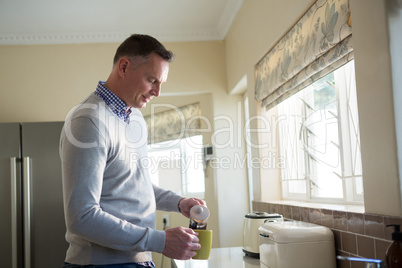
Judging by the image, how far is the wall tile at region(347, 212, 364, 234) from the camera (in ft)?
4.78

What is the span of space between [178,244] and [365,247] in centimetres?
64

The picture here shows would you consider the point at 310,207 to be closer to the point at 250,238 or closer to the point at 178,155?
the point at 250,238

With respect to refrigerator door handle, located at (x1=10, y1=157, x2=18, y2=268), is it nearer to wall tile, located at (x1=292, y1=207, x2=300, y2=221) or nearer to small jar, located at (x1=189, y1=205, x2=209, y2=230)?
wall tile, located at (x1=292, y1=207, x2=300, y2=221)

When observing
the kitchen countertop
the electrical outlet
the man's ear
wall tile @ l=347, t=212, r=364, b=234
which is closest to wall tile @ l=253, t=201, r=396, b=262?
wall tile @ l=347, t=212, r=364, b=234

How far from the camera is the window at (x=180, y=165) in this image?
3938 mm

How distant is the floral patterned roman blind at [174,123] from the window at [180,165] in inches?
2.3

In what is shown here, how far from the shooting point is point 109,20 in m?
3.63

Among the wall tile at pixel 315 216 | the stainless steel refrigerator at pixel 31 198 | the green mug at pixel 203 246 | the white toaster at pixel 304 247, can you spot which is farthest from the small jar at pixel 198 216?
the stainless steel refrigerator at pixel 31 198

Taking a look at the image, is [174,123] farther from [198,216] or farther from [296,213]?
[198,216]

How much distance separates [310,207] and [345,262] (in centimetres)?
38

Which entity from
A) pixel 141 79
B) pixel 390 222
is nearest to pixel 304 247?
pixel 390 222

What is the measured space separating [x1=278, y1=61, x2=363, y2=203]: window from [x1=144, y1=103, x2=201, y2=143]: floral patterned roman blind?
4.05ft

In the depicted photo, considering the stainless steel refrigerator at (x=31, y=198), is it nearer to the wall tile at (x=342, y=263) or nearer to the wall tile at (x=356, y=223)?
the wall tile at (x=342, y=263)

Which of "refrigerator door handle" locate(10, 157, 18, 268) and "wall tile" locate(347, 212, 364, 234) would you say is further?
"refrigerator door handle" locate(10, 157, 18, 268)
